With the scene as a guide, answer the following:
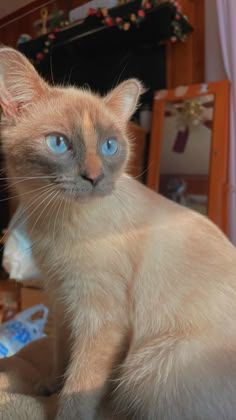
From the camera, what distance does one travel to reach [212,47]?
283cm

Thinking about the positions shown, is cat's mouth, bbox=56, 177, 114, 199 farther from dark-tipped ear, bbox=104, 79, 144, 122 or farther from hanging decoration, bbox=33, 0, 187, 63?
hanging decoration, bbox=33, 0, 187, 63

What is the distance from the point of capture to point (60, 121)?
941mm

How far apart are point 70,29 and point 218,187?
6.43 ft

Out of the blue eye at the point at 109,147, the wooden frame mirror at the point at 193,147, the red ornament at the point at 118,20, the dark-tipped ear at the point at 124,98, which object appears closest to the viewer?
the blue eye at the point at 109,147

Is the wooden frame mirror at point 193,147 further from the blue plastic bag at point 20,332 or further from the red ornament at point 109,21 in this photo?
the blue plastic bag at point 20,332

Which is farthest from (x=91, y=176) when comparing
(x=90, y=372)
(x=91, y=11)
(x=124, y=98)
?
(x=91, y=11)

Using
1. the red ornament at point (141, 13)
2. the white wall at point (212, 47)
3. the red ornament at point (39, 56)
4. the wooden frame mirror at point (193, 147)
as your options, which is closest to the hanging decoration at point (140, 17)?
the red ornament at point (141, 13)

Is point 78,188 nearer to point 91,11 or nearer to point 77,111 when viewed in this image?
point 77,111

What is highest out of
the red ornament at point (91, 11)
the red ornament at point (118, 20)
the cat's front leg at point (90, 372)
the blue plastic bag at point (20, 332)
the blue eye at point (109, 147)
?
the red ornament at point (91, 11)

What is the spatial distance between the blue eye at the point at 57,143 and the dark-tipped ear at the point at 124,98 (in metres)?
0.27

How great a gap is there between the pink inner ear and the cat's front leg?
0.63 meters

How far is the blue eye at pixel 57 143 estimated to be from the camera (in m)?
0.91

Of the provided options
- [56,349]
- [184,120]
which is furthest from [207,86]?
[56,349]

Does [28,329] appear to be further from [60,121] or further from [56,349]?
[60,121]
